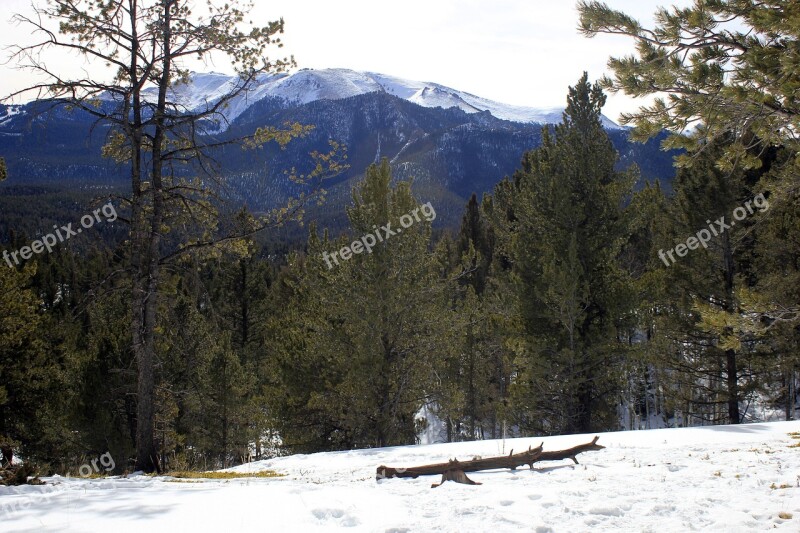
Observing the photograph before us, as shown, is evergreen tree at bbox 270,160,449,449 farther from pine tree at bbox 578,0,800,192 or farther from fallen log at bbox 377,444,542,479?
pine tree at bbox 578,0,800,192

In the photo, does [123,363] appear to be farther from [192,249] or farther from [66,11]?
[66,11]

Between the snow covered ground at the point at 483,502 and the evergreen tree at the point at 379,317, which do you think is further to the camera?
the evergreen tree at the point at 379,317

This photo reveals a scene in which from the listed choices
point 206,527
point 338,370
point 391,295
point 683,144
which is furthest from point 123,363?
point 683,144

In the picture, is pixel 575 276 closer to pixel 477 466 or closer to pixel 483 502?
pixel 477 466

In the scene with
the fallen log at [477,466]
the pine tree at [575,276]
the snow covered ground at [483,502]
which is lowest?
the fallen log at [477,466]

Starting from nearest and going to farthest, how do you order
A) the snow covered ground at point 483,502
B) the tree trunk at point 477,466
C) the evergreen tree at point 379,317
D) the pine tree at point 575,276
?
the snow covered ground at point 483,502 → the tree trunk at point 477,466 → the evergreen tree at point 379,317 → the pine tree at point 575,276

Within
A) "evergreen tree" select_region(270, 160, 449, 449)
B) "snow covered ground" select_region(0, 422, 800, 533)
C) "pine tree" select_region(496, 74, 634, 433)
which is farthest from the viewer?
"pine tree" select_region(496, 74, 634, 433)

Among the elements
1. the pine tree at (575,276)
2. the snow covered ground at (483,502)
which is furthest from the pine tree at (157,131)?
the pine tree at (575,276)

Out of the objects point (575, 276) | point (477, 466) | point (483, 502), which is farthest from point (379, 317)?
point (483, 502)

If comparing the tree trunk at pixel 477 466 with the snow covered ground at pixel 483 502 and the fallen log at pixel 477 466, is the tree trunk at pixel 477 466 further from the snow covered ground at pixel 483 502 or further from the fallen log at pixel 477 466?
the snow covered ground at pixel 483 502

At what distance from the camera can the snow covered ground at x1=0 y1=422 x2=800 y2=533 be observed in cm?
423

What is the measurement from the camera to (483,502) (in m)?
5.11

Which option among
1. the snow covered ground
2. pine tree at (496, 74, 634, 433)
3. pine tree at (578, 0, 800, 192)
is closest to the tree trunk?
the snow covered ground

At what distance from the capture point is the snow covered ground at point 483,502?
13.9 feet
